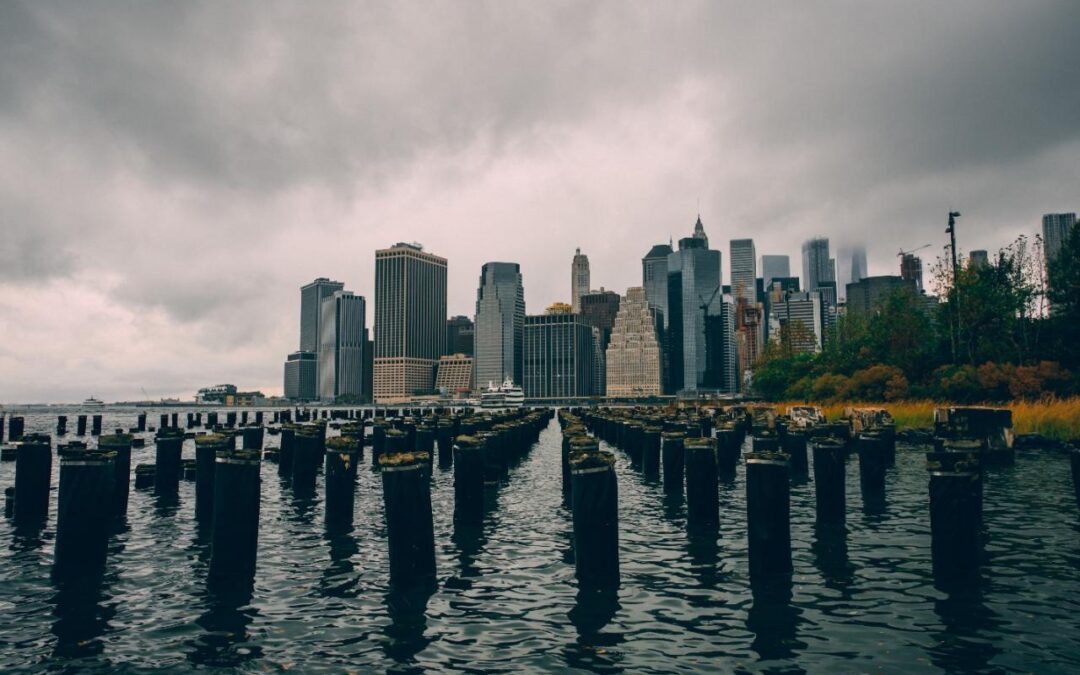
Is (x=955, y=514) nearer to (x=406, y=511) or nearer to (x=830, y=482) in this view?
(x=830, y=482)

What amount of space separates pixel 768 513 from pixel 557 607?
4.36 m

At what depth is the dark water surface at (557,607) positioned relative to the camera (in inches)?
372

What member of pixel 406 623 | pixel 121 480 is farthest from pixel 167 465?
pixel 406 623

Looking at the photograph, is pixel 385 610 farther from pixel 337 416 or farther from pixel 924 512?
pixel 337 416

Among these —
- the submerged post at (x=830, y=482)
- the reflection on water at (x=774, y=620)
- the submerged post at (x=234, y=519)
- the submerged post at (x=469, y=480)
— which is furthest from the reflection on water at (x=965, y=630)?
the submerged post at (x=234, y=519)

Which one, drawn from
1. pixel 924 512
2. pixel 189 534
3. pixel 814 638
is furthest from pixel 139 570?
pixel 924 512

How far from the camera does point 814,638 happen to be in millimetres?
9969

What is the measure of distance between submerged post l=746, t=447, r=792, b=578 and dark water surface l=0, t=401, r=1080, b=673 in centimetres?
53

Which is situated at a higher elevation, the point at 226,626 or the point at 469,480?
the point at 469,480

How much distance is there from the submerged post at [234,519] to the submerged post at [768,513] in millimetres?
9341

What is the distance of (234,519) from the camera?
498 inches

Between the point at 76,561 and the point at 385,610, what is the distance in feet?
21.9

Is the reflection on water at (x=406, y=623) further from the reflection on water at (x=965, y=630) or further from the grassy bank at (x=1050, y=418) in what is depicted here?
the grassy bank at (x=1050, y=418)

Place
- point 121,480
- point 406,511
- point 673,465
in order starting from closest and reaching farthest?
point 406,511
point 121,480
point 673,465
